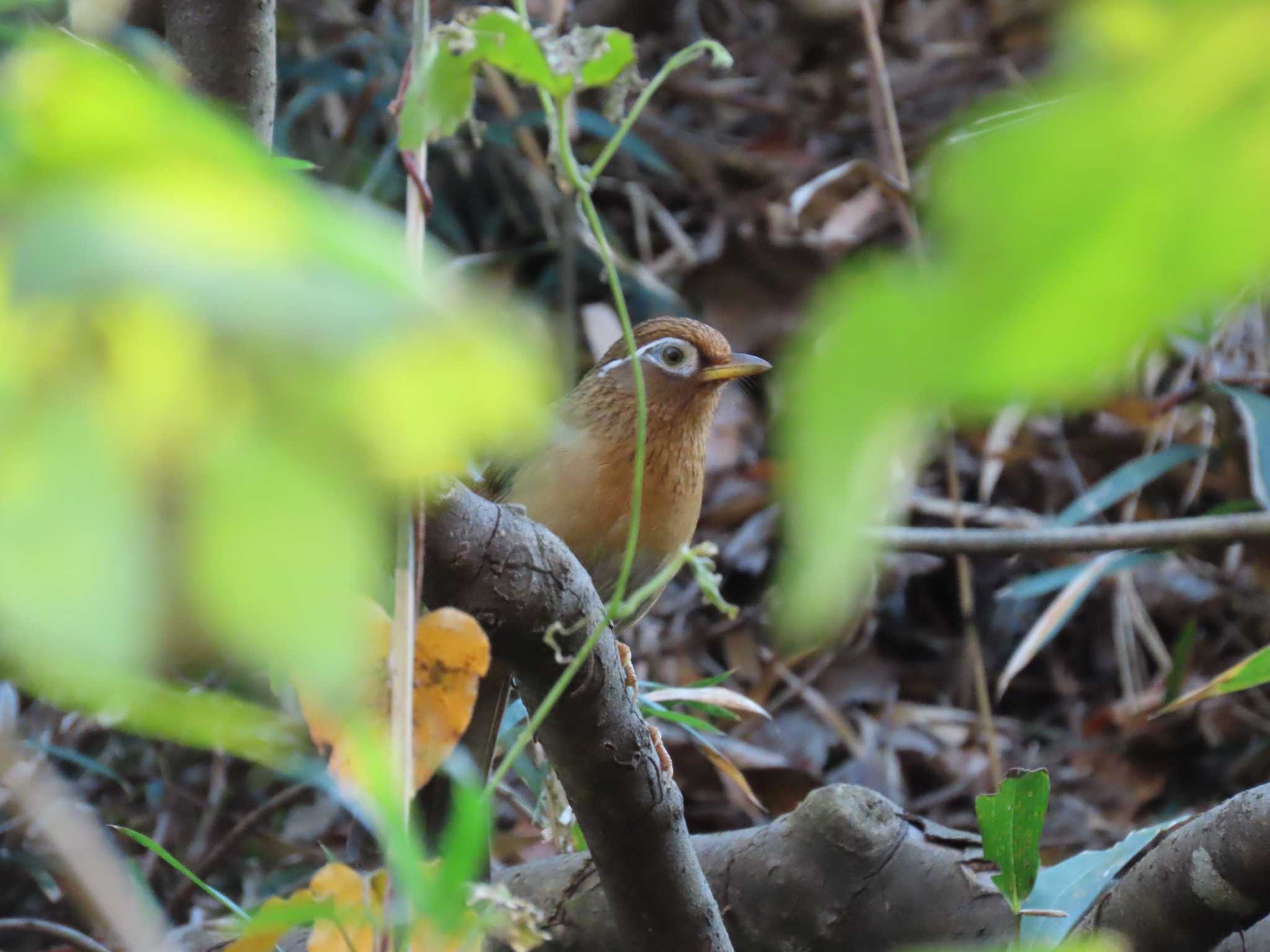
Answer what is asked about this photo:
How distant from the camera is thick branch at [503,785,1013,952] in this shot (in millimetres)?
2492

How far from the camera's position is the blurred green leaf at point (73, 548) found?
0.40 m

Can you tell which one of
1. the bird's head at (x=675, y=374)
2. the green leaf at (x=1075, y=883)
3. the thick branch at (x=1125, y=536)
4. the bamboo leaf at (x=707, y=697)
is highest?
the bird's head at (x=675, y=374)

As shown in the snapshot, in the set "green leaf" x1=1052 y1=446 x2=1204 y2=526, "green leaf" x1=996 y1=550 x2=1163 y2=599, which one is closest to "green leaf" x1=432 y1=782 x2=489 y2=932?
"green leaf" x1=996 y1=550 x2=1163 y2=599

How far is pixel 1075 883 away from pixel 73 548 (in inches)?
85.0

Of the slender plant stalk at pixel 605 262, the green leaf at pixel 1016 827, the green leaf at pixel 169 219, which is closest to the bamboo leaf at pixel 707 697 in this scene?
the green leaf at pixel 1016 827

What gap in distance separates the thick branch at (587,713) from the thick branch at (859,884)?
27cm

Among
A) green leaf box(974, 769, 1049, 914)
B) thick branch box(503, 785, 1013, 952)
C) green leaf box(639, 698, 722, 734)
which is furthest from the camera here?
green leaf box(639, 698, 722, 734)

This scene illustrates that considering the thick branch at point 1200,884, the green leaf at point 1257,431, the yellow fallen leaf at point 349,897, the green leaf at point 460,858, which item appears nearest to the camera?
the green leaf at point 460,858

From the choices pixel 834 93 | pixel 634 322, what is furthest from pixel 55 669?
pixel 834 93

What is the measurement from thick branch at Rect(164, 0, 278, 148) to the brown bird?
0.95 meters

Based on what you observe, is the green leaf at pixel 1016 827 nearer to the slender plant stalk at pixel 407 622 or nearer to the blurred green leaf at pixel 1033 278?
the slender plant stalk at pixel 407 622

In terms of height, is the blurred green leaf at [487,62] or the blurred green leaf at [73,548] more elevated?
the blurred green leaf at [73,548]

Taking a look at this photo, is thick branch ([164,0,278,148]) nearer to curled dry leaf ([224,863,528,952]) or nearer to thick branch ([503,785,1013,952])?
curled dry leaf ([224,863,528,952])

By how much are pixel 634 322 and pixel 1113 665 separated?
86.9 inches
